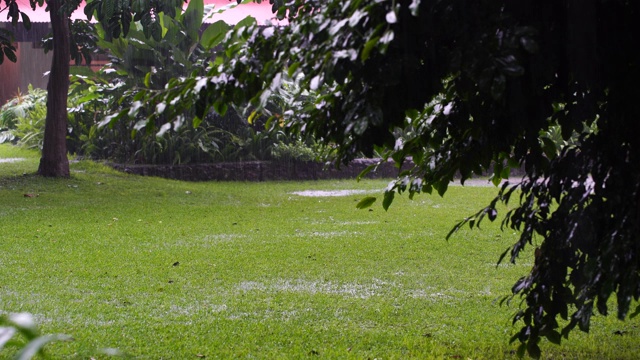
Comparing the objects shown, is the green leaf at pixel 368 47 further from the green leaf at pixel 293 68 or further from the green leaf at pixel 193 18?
the green leaf at pixel 193 18

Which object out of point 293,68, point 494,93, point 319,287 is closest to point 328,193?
point 319,287

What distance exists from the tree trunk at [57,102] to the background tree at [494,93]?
892cm

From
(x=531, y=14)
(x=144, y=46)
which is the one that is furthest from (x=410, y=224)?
(x=144, y=46)

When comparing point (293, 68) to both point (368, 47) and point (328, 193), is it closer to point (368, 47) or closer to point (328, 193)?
point (368, 47)

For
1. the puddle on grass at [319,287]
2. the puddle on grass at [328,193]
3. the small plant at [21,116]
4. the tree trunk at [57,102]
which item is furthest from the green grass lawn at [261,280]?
the small plant at [21,116]

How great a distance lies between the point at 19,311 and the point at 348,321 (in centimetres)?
196

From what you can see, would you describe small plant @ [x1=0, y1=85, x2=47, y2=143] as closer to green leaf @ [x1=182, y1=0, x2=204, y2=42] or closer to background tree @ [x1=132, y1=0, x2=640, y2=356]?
green leaf @ [x1=182, y1=0, x2=204, y2=42]

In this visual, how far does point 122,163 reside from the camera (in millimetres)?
13398

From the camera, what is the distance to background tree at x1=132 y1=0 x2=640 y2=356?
1777 millimetres

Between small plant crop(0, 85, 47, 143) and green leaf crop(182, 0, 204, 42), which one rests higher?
green leaf crop(182, 0, 204, 42)

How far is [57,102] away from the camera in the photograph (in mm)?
11023

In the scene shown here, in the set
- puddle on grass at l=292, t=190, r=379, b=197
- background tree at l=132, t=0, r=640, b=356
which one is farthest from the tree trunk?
background tree at l=132, t=0, r=640, b=356

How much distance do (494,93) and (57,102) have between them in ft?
33.7

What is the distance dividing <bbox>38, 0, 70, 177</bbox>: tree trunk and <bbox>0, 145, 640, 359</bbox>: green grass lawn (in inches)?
46.4
